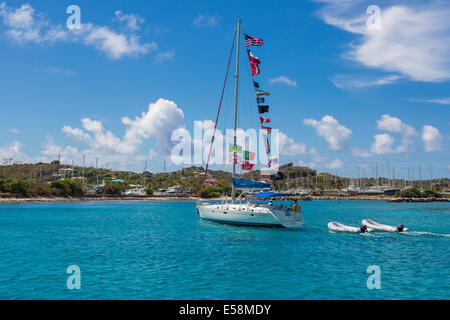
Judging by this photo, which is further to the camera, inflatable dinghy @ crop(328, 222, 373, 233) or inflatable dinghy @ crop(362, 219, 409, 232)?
inflatable dinghy @ crop(362, 219, 409, 232)

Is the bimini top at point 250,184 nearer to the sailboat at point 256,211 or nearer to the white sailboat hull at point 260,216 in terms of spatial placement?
the sailboat at point 256,211

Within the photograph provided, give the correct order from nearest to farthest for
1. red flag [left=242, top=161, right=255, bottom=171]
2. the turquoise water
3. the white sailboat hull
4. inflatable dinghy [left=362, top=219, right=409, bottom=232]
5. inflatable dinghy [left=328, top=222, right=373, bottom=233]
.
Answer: the turquoise water → inflatable dinghy [left=328, top=222, right=373, bottom=233] → inflatable dinghy [left=362, top=219, right=409, bottom=232] → the white sailboat hull → red flag [left=242, top=161, right=255, bottom=171]

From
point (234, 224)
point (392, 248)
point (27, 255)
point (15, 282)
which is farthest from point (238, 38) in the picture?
point (15, 282)

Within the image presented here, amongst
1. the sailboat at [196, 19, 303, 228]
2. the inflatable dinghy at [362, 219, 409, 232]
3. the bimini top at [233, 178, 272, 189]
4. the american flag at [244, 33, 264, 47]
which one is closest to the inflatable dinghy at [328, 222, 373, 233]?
the inflatable dinghy at [362, 219, 409, 232]

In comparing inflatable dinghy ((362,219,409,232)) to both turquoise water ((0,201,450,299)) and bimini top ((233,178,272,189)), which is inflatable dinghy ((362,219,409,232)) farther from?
bimini top ((233,178,272,189))

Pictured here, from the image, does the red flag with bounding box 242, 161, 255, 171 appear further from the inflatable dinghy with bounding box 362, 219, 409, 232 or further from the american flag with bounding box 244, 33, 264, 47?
the inflatable dinghy with bounding box 362, 219, 409, 232

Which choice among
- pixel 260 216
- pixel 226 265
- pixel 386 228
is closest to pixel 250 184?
pixel 260 216

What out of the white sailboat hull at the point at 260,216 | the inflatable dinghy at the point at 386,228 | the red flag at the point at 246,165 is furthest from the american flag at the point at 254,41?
the inflatable dinghy at the point at 386,228

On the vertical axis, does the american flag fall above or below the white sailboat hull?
above

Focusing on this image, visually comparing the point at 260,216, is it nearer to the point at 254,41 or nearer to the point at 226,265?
the point at 226,265

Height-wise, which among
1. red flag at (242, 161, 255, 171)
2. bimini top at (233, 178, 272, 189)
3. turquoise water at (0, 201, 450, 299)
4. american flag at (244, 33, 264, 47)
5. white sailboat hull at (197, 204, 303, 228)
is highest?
american flag at (244, 33, 264, 47)

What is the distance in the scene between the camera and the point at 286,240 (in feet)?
110

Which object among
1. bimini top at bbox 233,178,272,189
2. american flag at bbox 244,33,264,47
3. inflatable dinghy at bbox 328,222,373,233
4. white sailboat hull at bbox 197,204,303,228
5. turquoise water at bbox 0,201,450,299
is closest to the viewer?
turquoise water at bbox 0,201,450,299
